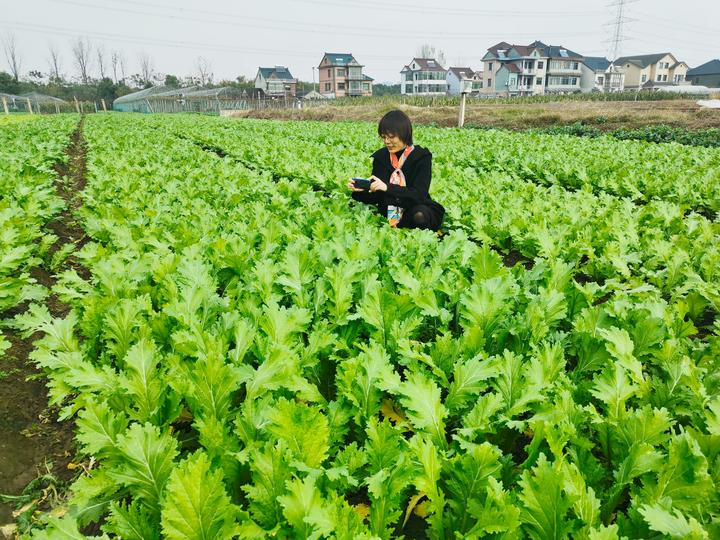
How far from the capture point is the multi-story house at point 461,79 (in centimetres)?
10350

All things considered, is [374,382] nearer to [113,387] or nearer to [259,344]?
[259,344]

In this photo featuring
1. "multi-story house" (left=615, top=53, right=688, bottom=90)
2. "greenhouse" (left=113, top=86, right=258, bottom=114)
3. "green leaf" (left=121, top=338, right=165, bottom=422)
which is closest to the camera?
"green leaf" (left=121, top=338, right=165, bottom=422)

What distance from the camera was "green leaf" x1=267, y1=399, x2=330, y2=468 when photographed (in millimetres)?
1763

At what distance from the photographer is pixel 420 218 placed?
225 inches

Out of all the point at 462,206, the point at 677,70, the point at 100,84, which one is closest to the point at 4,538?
the point at 462,206

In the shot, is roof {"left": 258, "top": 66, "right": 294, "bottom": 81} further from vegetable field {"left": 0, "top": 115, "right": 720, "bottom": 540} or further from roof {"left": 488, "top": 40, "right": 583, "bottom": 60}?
vegetable field {"left": 0, "top": 115, "right": 720, "bottom": 540}

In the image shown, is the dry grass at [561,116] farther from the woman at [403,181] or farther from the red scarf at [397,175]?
the red scarf at [397,175]

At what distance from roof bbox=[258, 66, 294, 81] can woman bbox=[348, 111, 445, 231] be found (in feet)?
329

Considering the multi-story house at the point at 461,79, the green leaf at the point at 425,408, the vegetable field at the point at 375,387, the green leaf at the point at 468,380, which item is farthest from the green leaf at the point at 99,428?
the multi-story house at the point at 461,79

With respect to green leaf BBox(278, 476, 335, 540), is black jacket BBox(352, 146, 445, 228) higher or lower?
higher

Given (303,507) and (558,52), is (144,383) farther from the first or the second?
(558,52)

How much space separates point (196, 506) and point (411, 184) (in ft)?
15.7

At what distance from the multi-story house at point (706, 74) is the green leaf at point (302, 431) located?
121498 millimetres

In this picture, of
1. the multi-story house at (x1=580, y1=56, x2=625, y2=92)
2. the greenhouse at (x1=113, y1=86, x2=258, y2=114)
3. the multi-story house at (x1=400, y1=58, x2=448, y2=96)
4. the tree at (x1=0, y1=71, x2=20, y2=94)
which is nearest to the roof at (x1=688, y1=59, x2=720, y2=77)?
the multi-story house at (x1=580, y1=56, x2=625, y2=92)
